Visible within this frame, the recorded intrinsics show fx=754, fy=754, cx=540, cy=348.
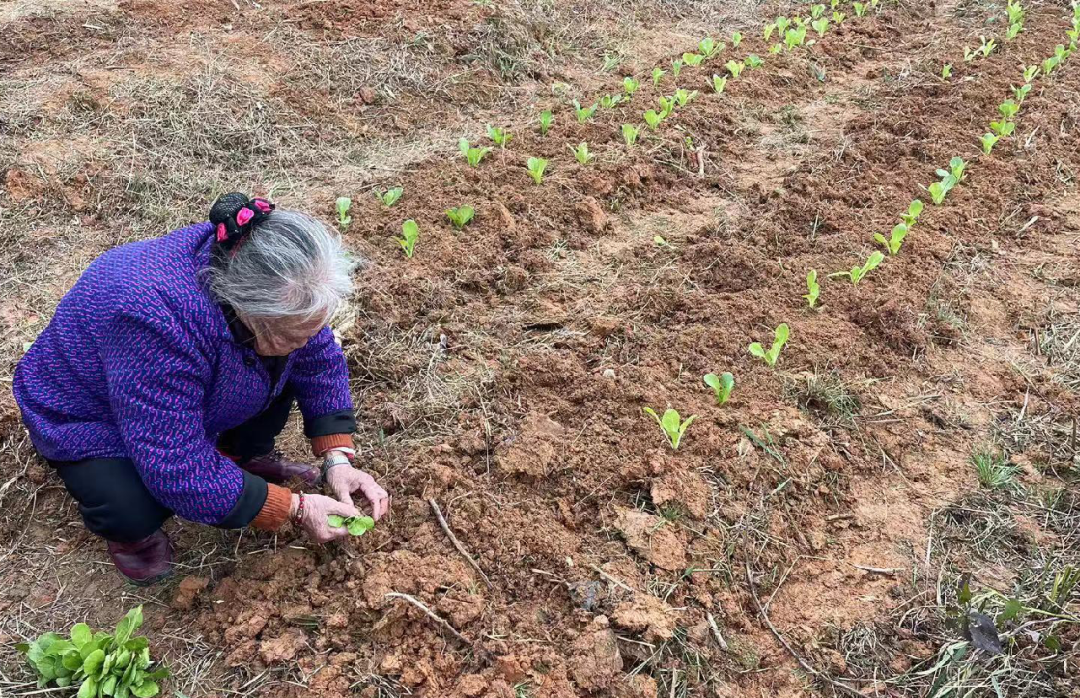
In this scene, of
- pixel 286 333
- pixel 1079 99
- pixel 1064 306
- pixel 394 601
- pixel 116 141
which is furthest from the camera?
pixel 1079 99

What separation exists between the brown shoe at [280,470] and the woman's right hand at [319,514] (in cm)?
41

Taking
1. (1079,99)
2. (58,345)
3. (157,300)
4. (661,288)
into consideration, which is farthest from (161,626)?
(1079,99)

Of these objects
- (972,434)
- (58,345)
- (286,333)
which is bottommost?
(972,434)

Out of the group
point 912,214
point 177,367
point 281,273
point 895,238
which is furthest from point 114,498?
point 912,214

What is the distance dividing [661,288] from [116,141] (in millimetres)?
3392

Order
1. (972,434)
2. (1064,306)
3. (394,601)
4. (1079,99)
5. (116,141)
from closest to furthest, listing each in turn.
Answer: (394,601) → (972,434) → (1064,306) → (116,141) → (1079,99)

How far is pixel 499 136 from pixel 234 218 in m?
3.00

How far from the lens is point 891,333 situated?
3273 millimetres

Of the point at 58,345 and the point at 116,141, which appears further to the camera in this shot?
the point at 116,141

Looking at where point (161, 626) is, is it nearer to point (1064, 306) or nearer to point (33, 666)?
point (33, 666)

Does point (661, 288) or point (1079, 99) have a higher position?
point (1079, 99)

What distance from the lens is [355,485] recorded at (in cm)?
245

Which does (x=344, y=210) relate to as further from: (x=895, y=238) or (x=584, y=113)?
(x=895, y=238)

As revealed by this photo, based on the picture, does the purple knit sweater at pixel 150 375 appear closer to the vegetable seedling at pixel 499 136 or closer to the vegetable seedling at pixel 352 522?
the vegetable seedling at pixel 352 522
